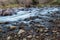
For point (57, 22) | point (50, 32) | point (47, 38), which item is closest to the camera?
point (47, 38)

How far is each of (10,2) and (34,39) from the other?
9.97 m

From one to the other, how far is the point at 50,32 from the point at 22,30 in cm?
60

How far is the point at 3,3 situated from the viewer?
12.6 metres

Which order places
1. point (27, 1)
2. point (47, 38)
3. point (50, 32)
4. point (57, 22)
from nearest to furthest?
point (47, 38) < point (50, 32) < point (57, 22) < point (27, 1)

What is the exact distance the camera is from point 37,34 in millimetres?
3443

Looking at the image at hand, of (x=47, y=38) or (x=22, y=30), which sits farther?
(x=22, y=30)

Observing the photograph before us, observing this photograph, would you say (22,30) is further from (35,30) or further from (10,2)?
→ (10,2)

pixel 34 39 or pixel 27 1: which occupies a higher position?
A: pixel 34 39

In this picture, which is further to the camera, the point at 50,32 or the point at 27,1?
the point at 27,1

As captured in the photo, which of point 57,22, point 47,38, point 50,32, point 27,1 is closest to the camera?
point 47,38

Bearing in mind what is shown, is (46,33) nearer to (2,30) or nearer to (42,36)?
(42,36)

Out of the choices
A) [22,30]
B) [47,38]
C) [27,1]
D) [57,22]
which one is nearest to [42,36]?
[47,38]

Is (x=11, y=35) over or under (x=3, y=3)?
over

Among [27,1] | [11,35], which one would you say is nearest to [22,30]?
[11,35]
